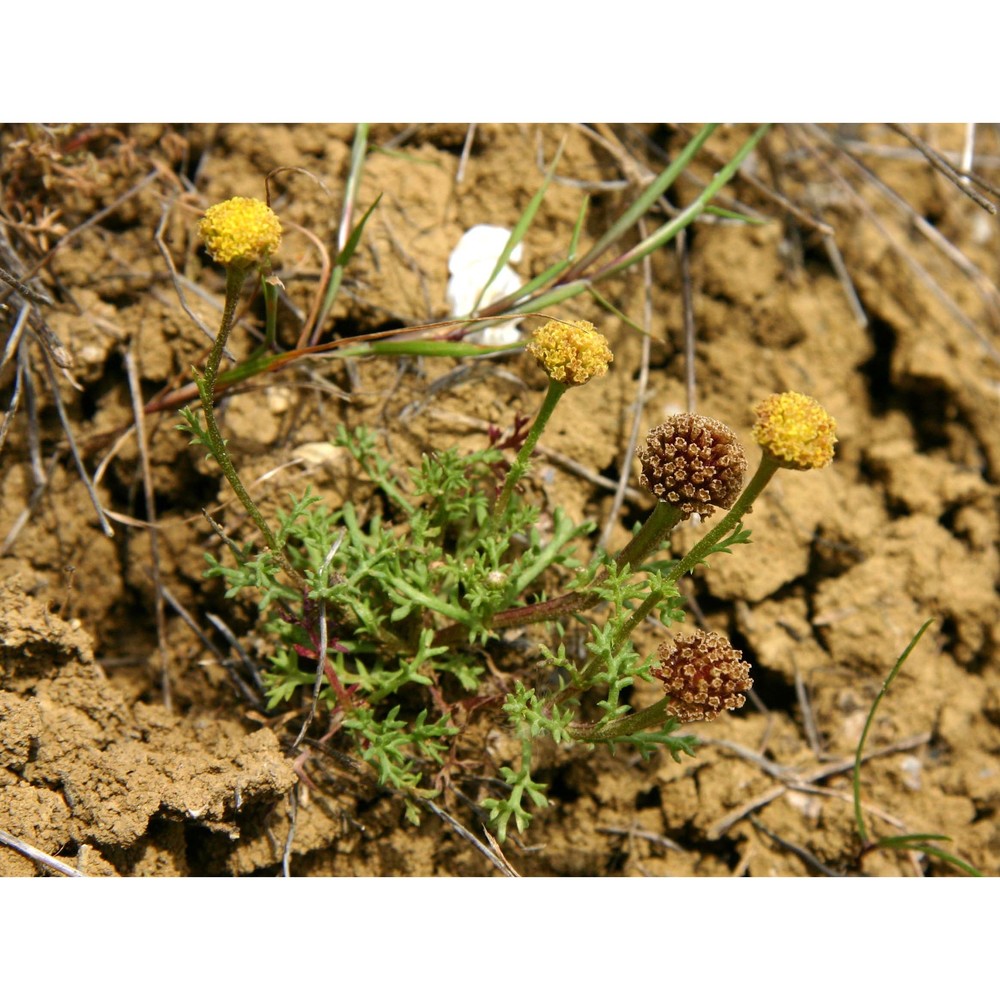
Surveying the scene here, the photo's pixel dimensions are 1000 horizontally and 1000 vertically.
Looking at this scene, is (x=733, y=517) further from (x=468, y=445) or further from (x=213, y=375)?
(x=213, y=375)

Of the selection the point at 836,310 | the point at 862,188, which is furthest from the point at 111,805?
the point at 862,188

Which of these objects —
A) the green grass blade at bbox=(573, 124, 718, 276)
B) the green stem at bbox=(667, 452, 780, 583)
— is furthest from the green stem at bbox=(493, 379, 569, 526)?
the green grass blade at bbox=(573, 124, 718, 276)

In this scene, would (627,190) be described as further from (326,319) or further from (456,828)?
(456,828)

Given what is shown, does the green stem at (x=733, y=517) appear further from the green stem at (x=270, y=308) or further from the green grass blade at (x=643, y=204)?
the green stem at (x=270, y=308)

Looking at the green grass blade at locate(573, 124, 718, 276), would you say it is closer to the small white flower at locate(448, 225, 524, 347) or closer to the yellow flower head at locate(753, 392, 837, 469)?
the small white flower at locate(448, 225, 524, 347)

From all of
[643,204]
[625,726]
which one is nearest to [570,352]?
[625,726]

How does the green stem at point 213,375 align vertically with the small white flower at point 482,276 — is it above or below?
below

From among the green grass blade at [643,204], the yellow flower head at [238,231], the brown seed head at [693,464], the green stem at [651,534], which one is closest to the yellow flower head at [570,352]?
the brown seed head at [693,464]
